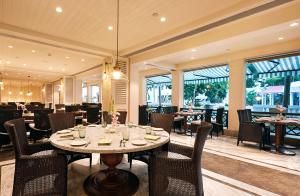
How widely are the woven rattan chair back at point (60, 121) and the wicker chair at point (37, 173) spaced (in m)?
1.24

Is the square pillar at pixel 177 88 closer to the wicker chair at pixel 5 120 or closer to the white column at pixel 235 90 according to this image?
the white column at pixel 235 90

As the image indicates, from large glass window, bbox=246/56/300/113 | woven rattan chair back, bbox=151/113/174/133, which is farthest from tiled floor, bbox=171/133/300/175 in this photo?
large glass window, bbox=246/56/300/113

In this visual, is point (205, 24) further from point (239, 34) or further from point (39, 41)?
point (39, 41)

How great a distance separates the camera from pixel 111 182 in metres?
2.48

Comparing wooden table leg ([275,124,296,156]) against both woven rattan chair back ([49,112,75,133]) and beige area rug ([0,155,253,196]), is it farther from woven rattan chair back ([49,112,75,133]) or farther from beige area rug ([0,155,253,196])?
woven rattan chair back ([49,112,75,133])

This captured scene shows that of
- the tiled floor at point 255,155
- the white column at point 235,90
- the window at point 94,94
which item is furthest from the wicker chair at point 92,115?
the window at point 94,94

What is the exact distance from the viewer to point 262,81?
21.4 ft

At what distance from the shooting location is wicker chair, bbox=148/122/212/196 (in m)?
1.87

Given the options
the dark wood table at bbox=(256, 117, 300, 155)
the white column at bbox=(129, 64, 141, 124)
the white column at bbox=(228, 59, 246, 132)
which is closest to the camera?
the dark wood table at bbox=(256, 117, 300, 155)

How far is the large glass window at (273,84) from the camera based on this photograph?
5.67 metres

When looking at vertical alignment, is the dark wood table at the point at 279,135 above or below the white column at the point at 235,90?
below

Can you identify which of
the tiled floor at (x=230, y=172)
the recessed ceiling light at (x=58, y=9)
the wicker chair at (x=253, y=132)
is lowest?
the tiled floor at (x=230, y=172)

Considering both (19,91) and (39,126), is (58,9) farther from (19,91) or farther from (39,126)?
(19,91)

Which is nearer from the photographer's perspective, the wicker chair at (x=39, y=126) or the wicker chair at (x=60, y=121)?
the wicker chair at (x=60, y=121)
